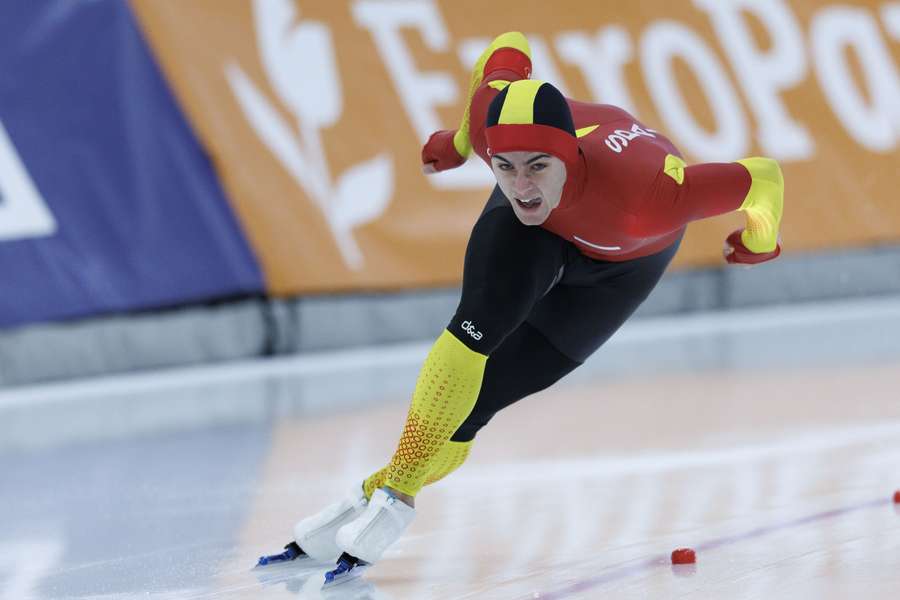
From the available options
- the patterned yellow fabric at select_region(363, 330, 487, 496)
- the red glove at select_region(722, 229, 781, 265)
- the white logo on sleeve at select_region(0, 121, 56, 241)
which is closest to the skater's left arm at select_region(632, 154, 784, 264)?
the red glove at select_region(722, 229, 781, 265)

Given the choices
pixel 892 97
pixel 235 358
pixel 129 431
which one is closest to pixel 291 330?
pixel 235 358

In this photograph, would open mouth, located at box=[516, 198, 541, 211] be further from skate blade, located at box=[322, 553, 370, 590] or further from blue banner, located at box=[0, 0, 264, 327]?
blue banner, located at box=[0, 0, 264, 327]

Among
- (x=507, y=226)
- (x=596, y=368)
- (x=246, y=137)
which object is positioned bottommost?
(x=596, y=368)

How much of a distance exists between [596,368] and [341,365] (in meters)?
1.26

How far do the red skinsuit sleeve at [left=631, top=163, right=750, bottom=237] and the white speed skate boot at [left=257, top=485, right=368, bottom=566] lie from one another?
81 cm

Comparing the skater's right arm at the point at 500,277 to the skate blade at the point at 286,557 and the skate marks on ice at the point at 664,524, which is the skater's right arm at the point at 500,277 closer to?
the skate marks on ice at the point at 664,524

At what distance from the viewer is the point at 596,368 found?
720 centimetres

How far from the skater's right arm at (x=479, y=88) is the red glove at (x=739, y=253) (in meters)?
0.60

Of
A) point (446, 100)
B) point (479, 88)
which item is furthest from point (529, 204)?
point (446, 100)

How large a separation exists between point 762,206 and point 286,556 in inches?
47.9

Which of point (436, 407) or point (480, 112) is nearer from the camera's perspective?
point (436, 407)

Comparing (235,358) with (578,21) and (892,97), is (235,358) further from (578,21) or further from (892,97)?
(892,97)

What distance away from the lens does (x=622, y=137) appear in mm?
3270

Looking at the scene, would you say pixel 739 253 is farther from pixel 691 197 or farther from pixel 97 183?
pixel 97 183
